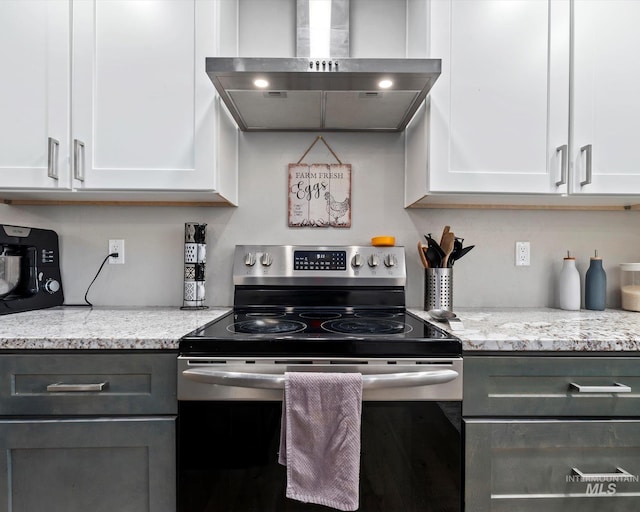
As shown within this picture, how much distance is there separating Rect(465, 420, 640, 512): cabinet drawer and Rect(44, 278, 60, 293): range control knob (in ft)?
5.86

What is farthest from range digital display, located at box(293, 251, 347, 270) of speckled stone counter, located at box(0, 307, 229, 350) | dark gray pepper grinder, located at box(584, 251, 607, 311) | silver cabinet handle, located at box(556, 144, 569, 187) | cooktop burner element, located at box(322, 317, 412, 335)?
dark gray pepper grinder, located at box(584, 251, 607, 311)

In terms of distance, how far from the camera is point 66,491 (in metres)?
1.00

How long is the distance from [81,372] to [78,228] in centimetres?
97

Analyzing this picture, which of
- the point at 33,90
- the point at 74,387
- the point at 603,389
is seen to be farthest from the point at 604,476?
the point at 33,90

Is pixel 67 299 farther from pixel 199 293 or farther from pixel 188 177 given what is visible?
pixel 188 177

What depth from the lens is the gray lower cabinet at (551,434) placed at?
1012 mm

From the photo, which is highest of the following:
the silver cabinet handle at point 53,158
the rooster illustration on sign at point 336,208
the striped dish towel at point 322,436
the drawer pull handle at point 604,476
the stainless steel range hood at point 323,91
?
the stainless steel range hood at point 323,91

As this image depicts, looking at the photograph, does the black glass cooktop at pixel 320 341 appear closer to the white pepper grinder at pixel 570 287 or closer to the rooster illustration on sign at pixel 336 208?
the rooster illustration on sign at pixel 336 208

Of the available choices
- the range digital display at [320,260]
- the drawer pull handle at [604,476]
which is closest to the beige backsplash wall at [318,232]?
the range digital display at [320,260]

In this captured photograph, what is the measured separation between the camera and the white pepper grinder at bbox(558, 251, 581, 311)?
1611 millimetres

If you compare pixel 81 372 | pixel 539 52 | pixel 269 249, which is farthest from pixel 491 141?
pixel 81 372

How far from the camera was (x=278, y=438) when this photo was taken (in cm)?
100

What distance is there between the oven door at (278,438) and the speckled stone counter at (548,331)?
0.14 metres

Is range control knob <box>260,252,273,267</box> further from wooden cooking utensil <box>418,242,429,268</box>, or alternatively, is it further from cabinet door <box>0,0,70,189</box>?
cabinet door <box>0,0,70,189</box>
